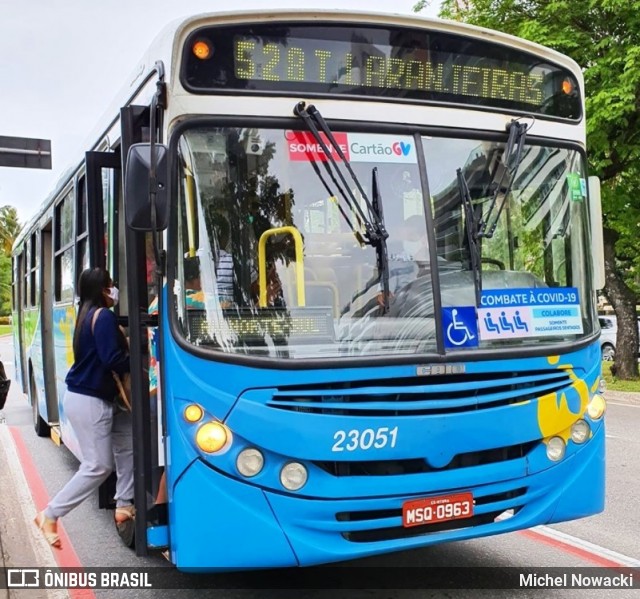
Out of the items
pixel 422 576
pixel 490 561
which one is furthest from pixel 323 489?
pixel 490 561

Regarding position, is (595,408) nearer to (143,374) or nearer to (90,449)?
(143,374)

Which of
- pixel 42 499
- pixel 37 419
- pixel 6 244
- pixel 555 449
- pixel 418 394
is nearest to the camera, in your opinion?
pixel 418 394

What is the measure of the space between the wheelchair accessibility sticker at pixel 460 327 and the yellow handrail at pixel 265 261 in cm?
77

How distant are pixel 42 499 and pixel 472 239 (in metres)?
5.10

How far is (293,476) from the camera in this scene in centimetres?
367

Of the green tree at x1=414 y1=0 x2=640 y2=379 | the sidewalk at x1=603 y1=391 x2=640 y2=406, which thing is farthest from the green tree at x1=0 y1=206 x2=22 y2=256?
the sidewalk at x1=603 y1=391 x2=640 y2=406

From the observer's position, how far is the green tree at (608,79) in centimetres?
1304

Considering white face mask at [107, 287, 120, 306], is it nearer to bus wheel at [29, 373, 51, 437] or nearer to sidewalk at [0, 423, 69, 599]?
sidewalk at [0, 423, 69, 599]

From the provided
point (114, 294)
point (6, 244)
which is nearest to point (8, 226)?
point (6, 244)

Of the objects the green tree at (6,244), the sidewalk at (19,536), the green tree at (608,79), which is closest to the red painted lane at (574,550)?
the sidewalk at (19,536)

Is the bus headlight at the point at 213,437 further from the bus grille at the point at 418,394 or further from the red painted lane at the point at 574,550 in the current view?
the red painted lane at the point at 574,550

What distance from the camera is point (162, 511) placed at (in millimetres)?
3947

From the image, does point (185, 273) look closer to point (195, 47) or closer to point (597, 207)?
point (195, 47)

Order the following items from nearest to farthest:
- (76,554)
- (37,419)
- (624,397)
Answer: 1. (76,554)
2. (37,419)
3. (624,397)
